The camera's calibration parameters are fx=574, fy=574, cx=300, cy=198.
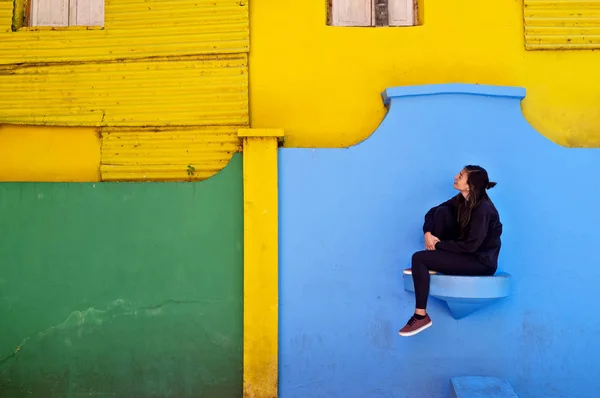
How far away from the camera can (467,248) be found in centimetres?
423

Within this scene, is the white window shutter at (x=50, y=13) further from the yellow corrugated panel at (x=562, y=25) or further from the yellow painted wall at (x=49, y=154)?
the yellow corrugated panel at (x=562, y=25)

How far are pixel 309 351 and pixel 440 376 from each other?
1.08m

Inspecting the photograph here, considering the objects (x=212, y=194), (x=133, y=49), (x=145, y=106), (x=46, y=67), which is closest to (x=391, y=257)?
(x=212, y=194)

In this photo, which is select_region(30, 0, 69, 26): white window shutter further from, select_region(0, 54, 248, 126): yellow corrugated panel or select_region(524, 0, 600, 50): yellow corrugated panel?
select_region(524, 0, 600, 50): yellow corrugated panel

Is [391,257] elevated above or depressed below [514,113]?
below

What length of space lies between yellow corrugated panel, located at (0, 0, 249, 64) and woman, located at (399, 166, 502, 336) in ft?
8.35

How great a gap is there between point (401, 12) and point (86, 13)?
10.3 ft

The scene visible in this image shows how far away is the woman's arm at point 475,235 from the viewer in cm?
421

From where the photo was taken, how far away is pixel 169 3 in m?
5.55

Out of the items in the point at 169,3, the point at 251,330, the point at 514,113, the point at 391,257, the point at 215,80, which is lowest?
the point at 251,330

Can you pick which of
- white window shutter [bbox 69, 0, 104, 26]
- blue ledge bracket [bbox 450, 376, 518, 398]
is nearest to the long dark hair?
blue ledge bracket [bbox 450, 376, 518, 398]

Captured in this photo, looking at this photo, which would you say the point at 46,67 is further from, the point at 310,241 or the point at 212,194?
the point at 310,241

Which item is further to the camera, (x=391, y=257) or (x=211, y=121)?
(x=211, y=121)

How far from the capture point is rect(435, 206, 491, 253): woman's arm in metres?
4.21
